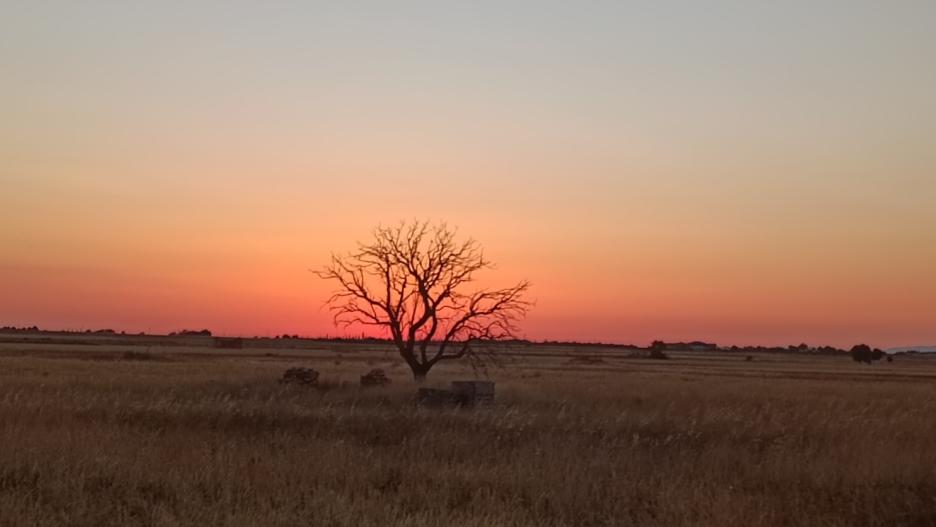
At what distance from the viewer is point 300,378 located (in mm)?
28250

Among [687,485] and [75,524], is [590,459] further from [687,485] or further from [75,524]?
[75,524]

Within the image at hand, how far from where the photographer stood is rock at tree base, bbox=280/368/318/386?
27408mm

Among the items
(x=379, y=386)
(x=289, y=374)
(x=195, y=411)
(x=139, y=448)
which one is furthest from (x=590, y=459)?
(x=289, y=374)

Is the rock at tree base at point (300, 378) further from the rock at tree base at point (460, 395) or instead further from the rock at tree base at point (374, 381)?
the rock at tree base at point (460, 395)

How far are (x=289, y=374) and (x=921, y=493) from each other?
21.9 metres

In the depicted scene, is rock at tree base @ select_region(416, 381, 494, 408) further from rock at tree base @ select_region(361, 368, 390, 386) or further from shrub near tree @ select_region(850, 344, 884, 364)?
shrub near tree @ select_region(850, 344, 884, 364)

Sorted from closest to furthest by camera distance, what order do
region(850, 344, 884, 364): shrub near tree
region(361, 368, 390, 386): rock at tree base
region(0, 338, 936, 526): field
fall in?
region(0, 338, 936, 526): field, region(361, 368, 390, 386): rock at tree base, region(850, 344, 884, 364): shrub near tree

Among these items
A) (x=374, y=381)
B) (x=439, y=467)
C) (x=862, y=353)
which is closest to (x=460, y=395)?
(x=374, y=381)

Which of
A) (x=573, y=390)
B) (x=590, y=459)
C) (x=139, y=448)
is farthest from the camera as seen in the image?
(x=573, y=390)

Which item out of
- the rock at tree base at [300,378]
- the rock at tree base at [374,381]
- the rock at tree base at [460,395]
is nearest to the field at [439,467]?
the rock at tree base at [460,395]

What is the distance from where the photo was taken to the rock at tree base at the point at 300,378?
2741cm

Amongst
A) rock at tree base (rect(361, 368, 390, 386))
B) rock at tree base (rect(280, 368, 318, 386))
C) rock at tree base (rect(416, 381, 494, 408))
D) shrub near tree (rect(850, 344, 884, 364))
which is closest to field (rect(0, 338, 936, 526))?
rock at tree base (rect(416, 381, 494, 408))

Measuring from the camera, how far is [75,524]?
7566 millimetres

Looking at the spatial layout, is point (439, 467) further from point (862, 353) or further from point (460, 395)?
point (862, 353)
